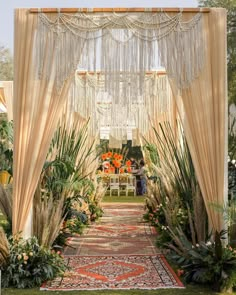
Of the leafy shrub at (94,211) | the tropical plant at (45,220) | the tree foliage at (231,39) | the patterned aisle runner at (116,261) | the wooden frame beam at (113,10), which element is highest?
the tree foliage at (231,39)

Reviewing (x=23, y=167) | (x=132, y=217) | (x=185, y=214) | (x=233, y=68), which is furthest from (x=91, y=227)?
(x=233, y=68)

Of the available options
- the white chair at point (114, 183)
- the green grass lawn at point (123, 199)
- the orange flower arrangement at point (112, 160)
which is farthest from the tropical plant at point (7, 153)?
the white chair at point (114, 183)

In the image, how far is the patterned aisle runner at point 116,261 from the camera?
4.47m

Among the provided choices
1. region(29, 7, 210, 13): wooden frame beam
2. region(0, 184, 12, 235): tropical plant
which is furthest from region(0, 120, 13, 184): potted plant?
region(29, 7, 210, 13): wooden frame beam

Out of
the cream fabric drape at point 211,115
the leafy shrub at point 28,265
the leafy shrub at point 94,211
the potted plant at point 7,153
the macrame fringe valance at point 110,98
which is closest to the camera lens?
the leafy shrub at point 28,265

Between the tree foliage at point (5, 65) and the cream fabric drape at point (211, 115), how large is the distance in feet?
54.5

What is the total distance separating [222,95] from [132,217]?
516cm

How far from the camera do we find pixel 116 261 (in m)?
5.44

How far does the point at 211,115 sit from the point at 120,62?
1.01 meters

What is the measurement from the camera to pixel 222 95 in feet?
15.4

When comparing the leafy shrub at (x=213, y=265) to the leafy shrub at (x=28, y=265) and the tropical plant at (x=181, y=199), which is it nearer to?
the tropical plant at (x=181, y=199)

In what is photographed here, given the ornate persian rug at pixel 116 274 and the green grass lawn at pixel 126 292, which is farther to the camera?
the ornate persian rug at pixel 116 274

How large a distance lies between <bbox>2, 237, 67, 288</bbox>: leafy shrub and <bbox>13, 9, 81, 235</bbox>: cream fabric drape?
1.23ft

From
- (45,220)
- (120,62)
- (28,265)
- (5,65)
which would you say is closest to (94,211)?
(45,220)
